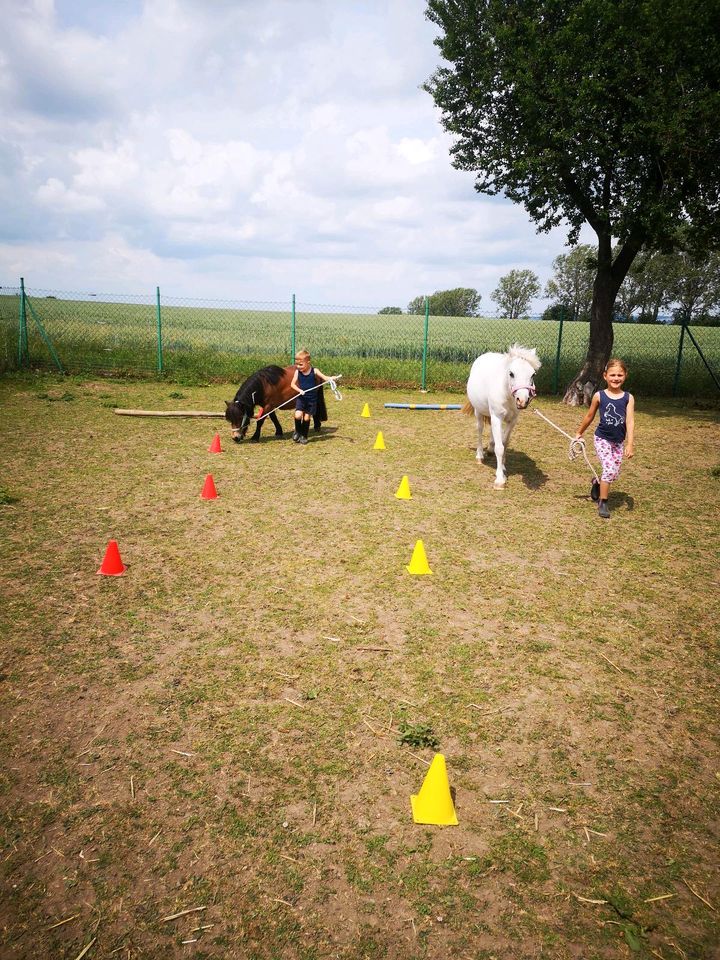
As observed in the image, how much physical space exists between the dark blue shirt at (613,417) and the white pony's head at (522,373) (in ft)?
2.87

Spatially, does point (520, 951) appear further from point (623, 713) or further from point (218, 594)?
point (218, 594)

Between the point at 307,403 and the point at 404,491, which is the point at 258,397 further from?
the point at 404,491

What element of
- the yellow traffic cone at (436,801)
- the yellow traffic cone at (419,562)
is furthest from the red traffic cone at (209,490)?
the yellow traffic cone at (436,801)

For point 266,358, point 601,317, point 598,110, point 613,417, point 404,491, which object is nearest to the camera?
point 613,417

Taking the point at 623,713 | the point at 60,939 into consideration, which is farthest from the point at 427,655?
the point at 60,939

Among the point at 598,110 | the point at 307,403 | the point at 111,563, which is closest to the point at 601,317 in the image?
the point at 598,110

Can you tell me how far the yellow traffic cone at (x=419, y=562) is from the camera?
5371mm

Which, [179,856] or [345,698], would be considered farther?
[345,698]

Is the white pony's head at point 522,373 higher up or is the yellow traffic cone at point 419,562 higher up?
the white pony's head at point 522,373

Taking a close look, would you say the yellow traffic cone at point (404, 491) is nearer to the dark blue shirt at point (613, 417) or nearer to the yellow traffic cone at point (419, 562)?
the yellow traffic cone at point (419, 562)

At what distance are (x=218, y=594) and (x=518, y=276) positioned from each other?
10496 centimetres

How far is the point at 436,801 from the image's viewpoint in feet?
9.01

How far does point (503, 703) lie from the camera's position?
3.58 m

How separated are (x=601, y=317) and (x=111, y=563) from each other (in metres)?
15.2
